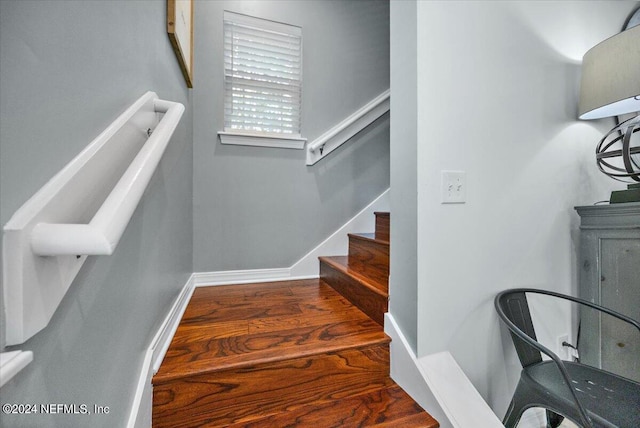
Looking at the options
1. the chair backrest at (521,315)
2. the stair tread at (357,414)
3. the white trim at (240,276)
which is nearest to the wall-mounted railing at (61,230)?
the stair tread at (357,414)

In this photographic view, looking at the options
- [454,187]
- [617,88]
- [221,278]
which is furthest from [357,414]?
[617,88]

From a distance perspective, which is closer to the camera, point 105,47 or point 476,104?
point 105,47

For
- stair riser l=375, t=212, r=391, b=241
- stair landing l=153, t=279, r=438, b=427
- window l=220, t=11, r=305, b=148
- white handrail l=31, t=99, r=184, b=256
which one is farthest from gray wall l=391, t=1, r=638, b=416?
window l=220, t=11, r=305, b=148

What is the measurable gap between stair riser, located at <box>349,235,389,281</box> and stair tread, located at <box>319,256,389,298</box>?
0.14 ft

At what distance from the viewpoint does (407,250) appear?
1080mm

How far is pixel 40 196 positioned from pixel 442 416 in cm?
122

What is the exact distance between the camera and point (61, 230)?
367mm

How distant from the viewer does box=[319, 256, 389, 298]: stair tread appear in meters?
1.35

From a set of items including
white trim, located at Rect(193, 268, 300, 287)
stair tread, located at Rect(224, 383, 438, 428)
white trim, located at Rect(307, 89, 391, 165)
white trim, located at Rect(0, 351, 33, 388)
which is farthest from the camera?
white trim, located at Rect(307, 89, 391, 165)

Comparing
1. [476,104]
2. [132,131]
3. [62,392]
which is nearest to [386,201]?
[476,104]

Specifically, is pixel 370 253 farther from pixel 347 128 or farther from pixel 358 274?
pixel 347 128

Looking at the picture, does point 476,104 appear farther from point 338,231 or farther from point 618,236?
point 338,231

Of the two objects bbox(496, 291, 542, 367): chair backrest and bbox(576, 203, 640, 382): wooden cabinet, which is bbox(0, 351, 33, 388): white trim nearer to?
bbox(496, 291, 542, 367): chair backrest

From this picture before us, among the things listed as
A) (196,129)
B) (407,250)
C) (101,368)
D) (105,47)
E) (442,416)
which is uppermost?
(196,129)
